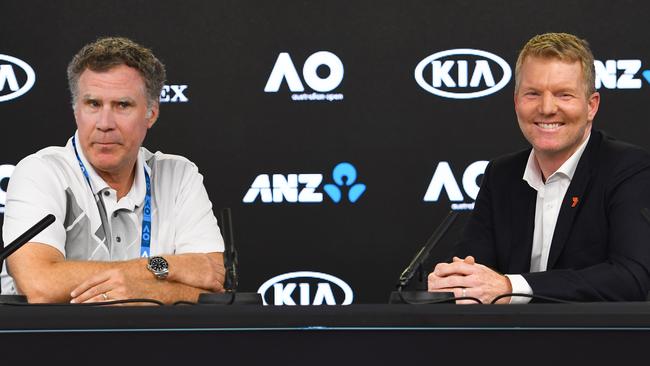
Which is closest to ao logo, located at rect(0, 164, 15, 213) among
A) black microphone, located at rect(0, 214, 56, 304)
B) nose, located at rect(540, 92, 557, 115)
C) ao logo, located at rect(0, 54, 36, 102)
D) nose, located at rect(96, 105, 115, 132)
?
ao logo, located at rect(0, 54, 36, 102)

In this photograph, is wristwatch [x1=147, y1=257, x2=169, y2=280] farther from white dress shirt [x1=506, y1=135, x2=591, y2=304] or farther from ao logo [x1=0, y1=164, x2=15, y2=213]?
ao logo [x1=0, y1=164, x2=15, y2=213]

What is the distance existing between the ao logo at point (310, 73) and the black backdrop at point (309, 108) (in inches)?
0.7

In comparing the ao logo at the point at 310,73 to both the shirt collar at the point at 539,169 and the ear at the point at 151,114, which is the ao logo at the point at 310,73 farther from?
the shirt collar at the point at 539,169

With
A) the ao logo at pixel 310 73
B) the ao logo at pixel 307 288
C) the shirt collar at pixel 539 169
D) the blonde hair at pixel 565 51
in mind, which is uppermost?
the ao logo at pixel 310 73

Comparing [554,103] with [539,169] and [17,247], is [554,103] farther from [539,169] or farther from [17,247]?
[17,247]

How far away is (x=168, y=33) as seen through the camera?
3932 millimetres

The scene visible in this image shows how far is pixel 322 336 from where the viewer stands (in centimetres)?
180

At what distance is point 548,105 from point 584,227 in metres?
0.34

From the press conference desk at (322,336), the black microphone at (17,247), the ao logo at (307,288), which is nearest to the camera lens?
the press conference desk at (322,336)

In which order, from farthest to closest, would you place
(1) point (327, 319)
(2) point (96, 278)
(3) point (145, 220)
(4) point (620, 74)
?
1. (4) point (620, 74)
2. (3) point (145, 220)
3. (2) point (96, 278)
4. (1) point (327, 319)

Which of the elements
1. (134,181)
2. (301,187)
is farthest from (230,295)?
(301,187)

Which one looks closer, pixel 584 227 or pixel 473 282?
pixel 473 282

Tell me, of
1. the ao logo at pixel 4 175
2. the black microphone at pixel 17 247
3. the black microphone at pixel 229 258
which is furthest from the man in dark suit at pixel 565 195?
the ao logo at pixel 4 175

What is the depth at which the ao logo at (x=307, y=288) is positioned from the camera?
3955mm
